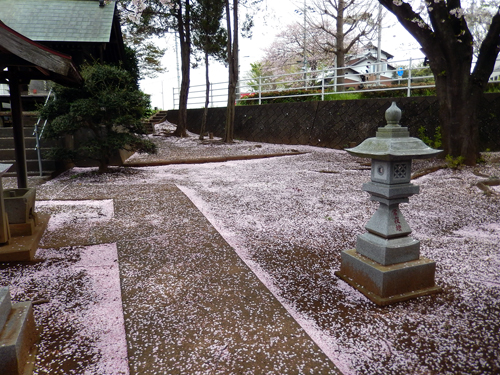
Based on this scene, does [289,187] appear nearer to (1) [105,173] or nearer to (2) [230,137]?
(1) [105,173]

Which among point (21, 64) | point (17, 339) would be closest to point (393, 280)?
point (17, 339)

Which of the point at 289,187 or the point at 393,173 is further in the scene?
the point at 289,187

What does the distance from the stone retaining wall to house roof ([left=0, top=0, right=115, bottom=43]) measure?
6435mm

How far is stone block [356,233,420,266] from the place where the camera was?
8.46ft

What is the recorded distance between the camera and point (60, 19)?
1221cm

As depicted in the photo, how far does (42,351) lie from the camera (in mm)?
1961

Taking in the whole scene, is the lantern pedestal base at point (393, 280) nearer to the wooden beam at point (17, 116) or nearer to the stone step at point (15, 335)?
the stone step at point (15, 335)

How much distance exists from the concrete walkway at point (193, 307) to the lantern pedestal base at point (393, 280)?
71 cm

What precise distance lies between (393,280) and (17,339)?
7.51ft

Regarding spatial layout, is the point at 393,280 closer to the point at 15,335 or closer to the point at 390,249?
the point at 390,249

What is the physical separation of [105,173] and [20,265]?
16.3 ft

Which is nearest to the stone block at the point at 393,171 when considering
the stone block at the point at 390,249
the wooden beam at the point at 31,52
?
the stone block at the point at 390,249

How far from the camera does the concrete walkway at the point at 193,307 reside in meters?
1.87

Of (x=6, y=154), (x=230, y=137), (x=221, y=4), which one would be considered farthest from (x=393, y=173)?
(x=221, y=4)
